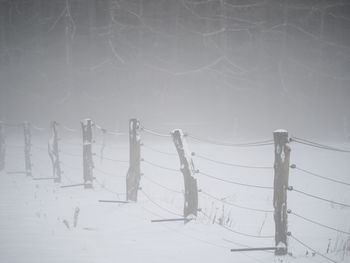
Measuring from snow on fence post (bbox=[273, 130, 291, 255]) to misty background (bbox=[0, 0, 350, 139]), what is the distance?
17.4m

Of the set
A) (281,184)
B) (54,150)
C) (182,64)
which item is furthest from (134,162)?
(182,64)

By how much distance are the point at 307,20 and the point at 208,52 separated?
19.2 feet

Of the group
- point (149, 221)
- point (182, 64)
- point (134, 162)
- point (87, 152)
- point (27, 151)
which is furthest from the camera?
point (182, 64)

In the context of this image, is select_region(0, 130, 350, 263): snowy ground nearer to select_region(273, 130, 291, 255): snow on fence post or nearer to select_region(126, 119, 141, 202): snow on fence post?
select_region(273, 130, 291, 255): snow on fence post

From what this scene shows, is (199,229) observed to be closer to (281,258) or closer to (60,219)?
(281,258)

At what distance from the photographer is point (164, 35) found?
21.8 meters

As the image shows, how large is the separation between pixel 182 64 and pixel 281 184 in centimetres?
1796

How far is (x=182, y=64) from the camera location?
22.1 metres

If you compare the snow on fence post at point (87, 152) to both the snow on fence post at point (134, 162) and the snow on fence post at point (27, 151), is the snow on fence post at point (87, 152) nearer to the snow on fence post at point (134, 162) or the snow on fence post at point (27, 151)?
the snow on fence post at point (134, 162)

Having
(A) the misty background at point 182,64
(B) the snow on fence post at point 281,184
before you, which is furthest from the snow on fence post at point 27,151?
(A) the misty background at point 182,64

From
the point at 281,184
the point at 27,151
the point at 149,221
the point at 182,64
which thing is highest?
the point at 182,64

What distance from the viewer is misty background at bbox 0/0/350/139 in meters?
21.2

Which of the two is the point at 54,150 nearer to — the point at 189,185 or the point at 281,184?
the point at 189,185

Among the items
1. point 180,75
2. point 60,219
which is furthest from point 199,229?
point 180,75
